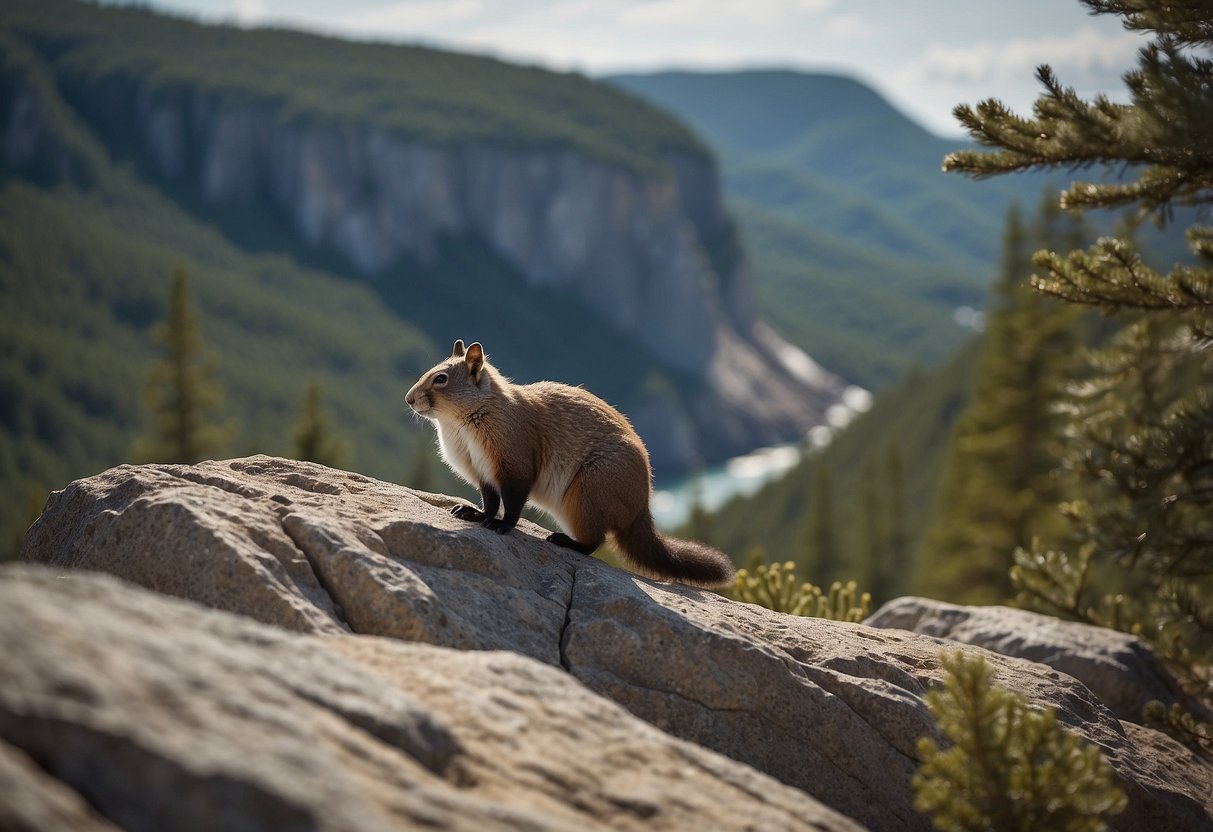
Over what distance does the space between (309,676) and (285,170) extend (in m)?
202

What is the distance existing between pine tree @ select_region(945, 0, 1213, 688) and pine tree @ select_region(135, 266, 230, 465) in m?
36.8

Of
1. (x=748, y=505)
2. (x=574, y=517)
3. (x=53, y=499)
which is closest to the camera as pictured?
(x=53, y=499)

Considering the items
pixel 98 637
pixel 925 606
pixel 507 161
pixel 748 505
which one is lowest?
pixel 748 505

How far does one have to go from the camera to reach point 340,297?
605ft

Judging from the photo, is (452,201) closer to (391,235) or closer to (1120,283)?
(391,235)

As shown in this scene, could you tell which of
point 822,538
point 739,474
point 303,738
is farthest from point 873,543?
point 739,474

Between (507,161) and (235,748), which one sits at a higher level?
(507,161)

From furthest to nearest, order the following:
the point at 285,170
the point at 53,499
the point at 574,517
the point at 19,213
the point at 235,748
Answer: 1. the point at 285,170
2. the point at 19,213
3. the point at 574,517
4. the point at 53,499
5. the point at 235,748

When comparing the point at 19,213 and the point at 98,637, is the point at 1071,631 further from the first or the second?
the point at 19,213

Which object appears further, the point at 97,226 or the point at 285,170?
the point at 285,170

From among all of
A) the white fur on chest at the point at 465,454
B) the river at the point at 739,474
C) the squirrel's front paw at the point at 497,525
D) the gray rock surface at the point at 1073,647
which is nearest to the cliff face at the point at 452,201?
the river at the point at 739,474

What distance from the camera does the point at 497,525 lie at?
896 cm

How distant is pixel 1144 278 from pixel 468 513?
20.4 ft

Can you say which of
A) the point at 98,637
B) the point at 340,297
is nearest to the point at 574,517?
the point at 98,637
